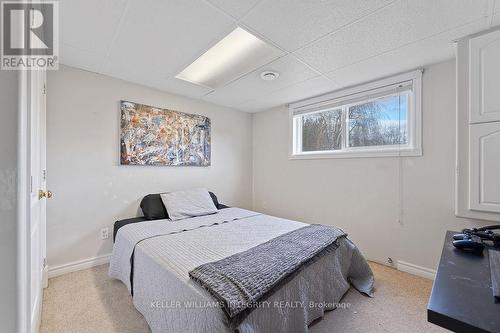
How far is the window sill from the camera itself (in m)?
2.31

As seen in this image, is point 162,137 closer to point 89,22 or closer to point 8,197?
point 89,22

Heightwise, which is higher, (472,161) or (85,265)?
(472,161)

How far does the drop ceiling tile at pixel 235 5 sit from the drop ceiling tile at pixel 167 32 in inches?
2.1

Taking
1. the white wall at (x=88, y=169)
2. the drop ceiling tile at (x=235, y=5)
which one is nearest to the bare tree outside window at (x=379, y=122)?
the drop ceiling tile at (x=235, y=5)

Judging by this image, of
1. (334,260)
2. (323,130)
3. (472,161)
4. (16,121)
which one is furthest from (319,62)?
(16,121)

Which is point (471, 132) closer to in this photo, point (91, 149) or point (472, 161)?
point (472, 161)

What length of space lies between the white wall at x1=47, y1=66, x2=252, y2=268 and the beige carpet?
478 millimetres

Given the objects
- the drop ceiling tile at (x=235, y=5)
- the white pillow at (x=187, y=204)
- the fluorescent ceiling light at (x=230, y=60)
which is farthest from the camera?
the white pillow at (x=187, y=204)

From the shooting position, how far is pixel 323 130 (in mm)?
3162

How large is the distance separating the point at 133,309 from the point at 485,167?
2.90 m

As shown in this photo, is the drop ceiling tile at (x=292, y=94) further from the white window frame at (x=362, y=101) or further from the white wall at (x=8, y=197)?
the white wall at (x=8, y=197)

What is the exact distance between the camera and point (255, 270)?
125cm

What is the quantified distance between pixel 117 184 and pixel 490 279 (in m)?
3.06

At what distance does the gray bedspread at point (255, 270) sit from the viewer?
40.8 inches
